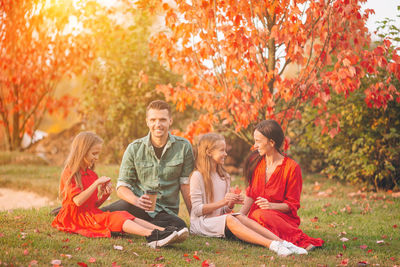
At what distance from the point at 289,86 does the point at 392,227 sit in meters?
2.06

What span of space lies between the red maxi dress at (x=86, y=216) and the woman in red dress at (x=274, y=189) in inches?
48.3

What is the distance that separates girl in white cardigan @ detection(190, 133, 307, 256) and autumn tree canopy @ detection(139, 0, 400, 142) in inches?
33.8

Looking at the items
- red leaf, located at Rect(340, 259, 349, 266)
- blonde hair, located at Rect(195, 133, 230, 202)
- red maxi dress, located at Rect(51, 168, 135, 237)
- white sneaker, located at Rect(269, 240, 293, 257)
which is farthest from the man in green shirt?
red leaf, located at Rect(340, 259, 349, 266)

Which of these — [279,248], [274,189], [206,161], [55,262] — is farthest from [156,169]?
[55,262]

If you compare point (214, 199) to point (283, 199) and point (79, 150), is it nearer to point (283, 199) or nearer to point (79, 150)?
point (283, 199)

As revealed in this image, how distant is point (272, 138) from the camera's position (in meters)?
4.34

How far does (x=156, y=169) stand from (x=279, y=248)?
58.8 inches

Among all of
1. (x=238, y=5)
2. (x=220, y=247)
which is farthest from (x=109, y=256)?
(x=238, y=5)

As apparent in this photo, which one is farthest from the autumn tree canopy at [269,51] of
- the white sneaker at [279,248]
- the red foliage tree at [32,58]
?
the red foliage tree at [32,58]

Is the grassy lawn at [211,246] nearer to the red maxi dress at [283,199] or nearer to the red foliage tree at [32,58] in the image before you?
the red maxi dress at [283,199]

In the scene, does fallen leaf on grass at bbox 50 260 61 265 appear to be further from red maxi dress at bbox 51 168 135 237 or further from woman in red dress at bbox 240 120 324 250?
woman in red dress at bbox 240 120 324 250

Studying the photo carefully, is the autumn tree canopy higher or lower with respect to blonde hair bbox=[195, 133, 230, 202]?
higher

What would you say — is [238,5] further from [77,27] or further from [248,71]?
[77,27]

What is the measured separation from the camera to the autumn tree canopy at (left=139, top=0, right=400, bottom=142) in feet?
16.8
